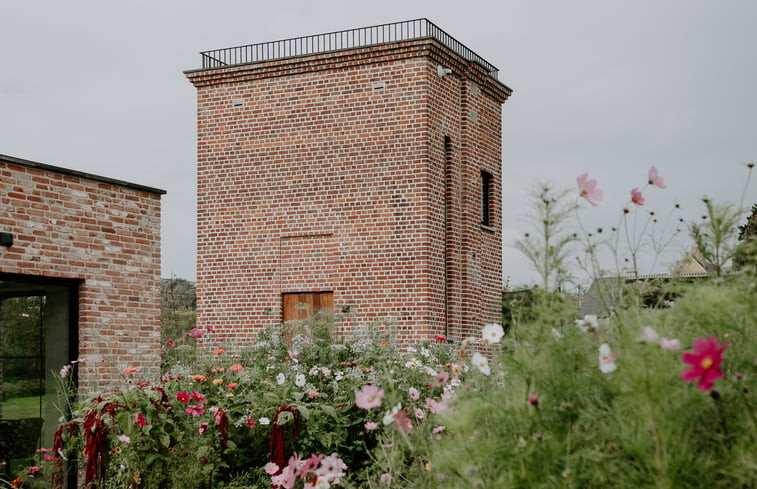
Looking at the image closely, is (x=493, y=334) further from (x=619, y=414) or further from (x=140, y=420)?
(x=140, y=420)

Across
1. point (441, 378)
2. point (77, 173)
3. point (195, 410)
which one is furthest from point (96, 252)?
point (441, 378)

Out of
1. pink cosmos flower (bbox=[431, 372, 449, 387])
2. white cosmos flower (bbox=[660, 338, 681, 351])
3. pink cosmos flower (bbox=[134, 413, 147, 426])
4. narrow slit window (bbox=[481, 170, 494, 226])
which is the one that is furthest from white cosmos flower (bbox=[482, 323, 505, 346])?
narrow slit window (bbox=[481, 170, 494, 226])

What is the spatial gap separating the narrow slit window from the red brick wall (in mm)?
9294

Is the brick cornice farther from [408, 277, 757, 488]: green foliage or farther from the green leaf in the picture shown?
[408, 277, 757, 488]: green foliage

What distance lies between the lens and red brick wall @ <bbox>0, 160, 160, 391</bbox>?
8.12 metres

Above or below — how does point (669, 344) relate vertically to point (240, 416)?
above

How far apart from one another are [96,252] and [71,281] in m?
0.40

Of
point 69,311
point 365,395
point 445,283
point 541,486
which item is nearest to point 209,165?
point 445,283

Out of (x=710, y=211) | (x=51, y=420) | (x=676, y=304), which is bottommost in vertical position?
(x=51, y=420)

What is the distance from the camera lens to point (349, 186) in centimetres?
1563

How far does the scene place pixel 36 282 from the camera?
830 centimetres

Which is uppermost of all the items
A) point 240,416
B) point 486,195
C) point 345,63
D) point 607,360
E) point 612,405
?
point 345,63

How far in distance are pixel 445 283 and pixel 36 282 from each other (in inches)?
343

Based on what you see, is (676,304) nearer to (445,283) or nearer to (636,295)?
(636,295)
